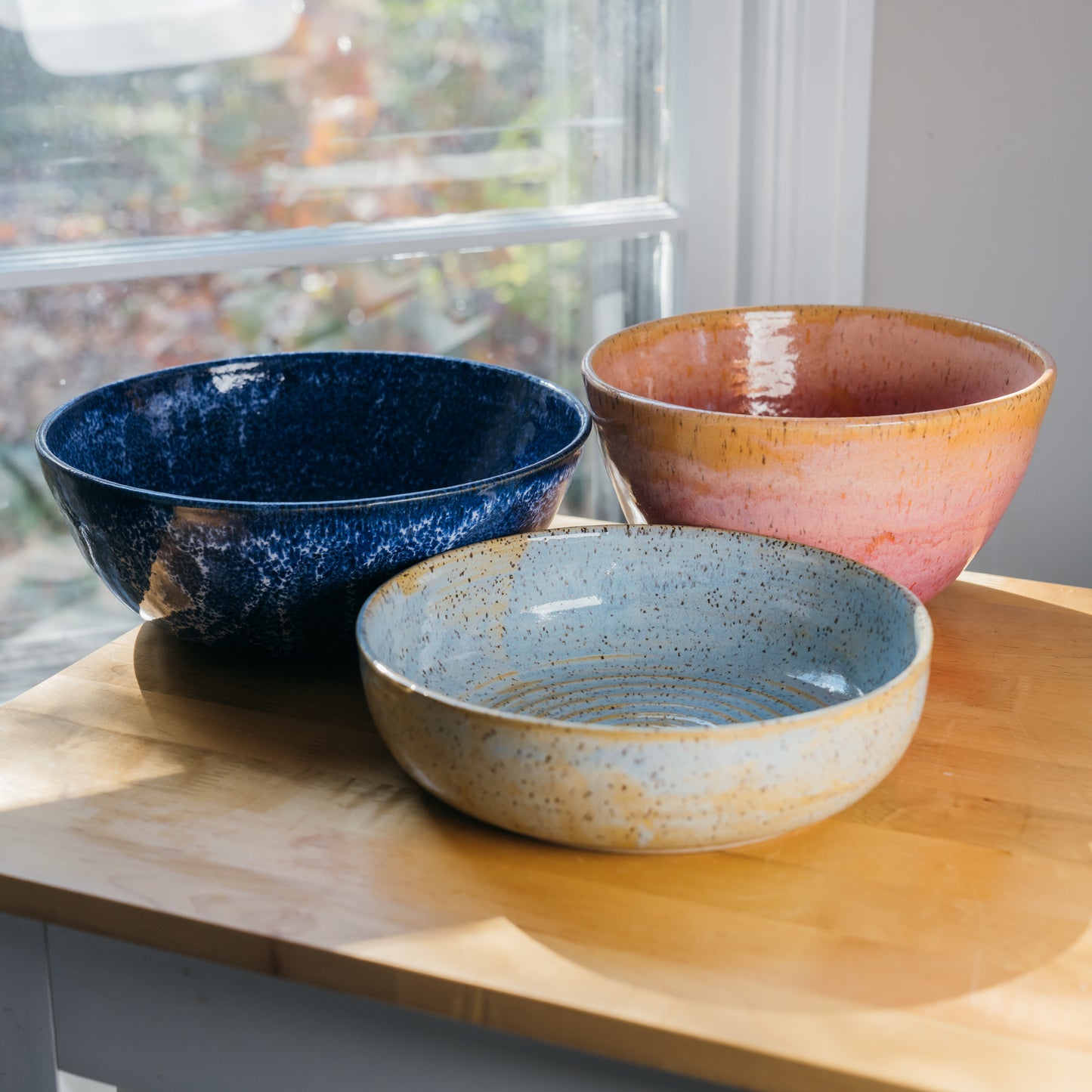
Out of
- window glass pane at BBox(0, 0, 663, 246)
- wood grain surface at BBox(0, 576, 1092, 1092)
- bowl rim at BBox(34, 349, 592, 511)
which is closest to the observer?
wood grain surface at BBox(0, 576, 1092, 1092)

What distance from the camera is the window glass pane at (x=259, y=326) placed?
1146mm

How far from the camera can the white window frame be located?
1.16 m

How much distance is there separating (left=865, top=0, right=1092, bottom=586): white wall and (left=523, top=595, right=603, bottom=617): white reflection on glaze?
2.39 ft

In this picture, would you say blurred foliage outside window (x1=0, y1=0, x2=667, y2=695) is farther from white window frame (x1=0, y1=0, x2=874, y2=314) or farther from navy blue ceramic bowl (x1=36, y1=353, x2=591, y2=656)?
navy blue ceramic bowl (x1=36, y1=353, x2=591, y2=656)

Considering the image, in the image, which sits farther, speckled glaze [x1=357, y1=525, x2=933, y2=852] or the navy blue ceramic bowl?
the navy blue ceramic bowl

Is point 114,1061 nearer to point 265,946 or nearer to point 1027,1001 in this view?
point 265,946

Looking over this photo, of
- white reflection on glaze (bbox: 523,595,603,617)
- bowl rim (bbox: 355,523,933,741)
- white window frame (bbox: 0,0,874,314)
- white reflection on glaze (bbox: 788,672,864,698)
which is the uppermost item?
white window frame (bbox: 0,0,874,314)

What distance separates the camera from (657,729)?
20.4 inches

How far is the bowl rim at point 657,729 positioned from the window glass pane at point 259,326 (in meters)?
0.59

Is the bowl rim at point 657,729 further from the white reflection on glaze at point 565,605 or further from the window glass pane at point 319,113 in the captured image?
the window glass pane at point 319,113

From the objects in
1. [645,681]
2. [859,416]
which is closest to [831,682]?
[645,681]

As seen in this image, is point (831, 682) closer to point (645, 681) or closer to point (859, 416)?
point (645, 681)

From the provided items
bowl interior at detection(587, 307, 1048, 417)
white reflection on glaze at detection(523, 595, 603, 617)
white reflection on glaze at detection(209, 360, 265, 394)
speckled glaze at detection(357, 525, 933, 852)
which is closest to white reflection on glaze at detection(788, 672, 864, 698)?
speckled glaze at detection(357, 525, 933, 852)

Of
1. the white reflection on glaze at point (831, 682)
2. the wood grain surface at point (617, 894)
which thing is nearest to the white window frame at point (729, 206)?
the wood grain surface at point (617, 894)
